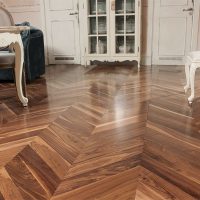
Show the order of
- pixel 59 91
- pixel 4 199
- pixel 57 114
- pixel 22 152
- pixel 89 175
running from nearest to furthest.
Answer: pixel 4 199
pixel 89 175
pixel 22 152
pixel 57 114
pixel 59 91

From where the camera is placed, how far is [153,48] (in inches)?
156

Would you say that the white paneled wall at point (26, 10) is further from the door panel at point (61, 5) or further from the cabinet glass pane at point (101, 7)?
the cabinet glass pane at point (101, 7)

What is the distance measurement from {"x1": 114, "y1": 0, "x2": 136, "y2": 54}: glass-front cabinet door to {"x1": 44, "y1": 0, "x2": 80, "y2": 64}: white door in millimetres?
646

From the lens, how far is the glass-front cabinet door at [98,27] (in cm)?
378

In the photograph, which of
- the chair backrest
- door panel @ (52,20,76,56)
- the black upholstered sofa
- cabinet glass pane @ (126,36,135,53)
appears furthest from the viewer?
door panel @ (52,20,76,56)

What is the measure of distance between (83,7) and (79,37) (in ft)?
1.48

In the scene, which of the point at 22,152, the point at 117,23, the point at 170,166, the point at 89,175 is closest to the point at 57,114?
the point at 22,152

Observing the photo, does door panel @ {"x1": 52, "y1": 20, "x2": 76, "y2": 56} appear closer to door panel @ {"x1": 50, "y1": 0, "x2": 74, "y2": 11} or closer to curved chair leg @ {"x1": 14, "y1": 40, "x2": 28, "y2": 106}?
door panel @ {"x1": 50, "y1": 0, "x2": 74, "y2": 11}

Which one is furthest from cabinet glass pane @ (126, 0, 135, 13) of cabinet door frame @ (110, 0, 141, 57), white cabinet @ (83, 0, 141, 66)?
cabinet door frame @ (110, 0, 141, 57)

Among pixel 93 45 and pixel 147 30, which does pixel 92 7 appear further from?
pixel 147 30

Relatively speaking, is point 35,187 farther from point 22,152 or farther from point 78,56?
point 78,56

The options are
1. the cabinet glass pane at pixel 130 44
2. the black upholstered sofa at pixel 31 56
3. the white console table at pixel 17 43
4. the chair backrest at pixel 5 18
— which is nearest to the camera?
the white console table at pixel 17 43

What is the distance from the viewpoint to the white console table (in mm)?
1810

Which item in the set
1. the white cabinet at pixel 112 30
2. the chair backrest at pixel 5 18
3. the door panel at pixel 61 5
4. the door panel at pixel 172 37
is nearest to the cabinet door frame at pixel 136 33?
the white cabinet at pixel 112 30
